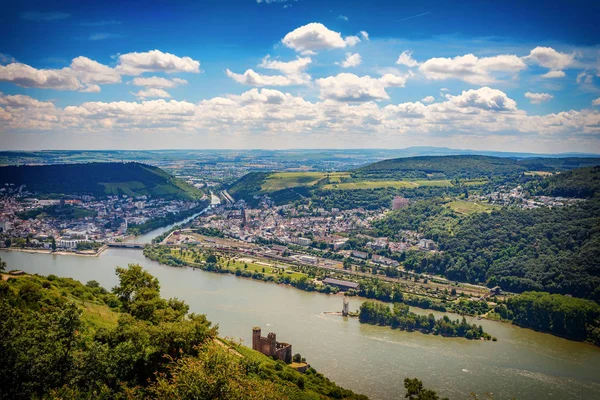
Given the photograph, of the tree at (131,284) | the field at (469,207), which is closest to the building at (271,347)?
the tree at (131,284)

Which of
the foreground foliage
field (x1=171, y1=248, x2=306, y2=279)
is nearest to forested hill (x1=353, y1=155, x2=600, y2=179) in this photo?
field (x1=171, y1=248, x2=306, y2=279)

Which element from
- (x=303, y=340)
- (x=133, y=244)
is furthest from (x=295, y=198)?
(x=303, y=340)

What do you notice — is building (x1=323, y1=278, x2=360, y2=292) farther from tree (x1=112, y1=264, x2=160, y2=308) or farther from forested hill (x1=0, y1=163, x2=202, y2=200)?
forested hill (x1=0, y1=163, x2=202, y2=200)

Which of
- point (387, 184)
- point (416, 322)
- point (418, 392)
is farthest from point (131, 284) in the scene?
point (387, 184)

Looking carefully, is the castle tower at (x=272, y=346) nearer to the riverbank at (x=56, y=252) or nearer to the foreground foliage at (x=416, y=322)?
the foreground foliage at (x=416, y=322)

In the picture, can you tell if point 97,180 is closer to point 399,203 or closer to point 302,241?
point 302,241

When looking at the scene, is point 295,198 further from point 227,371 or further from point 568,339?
point 227,371
